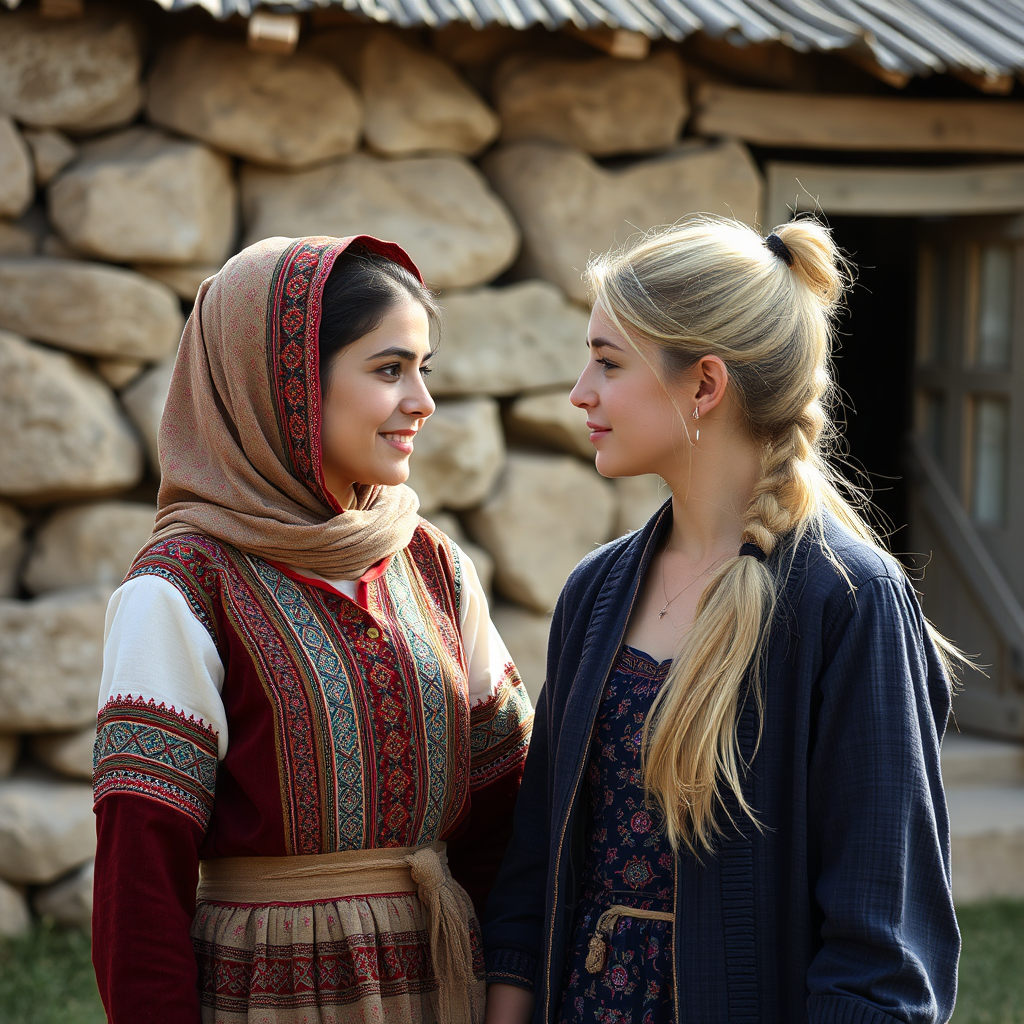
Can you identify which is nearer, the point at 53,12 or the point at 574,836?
the point at 574,836

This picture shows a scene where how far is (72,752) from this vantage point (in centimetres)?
371

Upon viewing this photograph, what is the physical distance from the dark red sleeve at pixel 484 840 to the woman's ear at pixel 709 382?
705 mm

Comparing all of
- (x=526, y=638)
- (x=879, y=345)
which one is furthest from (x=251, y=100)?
(x=879, y=345)

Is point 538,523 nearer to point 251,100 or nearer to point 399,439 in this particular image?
point 251,100

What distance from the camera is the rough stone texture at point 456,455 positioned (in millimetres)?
3893

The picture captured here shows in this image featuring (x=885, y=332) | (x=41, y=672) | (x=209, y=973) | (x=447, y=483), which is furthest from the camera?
(x=885, y=332)

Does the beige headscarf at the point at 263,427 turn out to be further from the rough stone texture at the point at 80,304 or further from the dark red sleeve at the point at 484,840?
the rough stone texture at the point at 80,304

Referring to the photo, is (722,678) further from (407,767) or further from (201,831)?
(201,831)

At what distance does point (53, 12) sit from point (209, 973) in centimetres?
277

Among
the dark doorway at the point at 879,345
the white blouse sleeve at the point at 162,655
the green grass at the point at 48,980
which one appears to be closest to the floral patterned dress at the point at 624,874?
the white blouse sleeve at the point at 162,655

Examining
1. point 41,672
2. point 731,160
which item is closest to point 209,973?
point 41,672

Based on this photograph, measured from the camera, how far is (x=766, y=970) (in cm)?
160

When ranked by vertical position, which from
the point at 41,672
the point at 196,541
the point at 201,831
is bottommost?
the point at 41,672

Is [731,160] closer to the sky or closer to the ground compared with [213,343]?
closer to the sky
